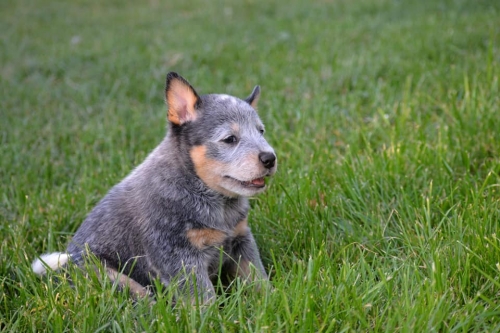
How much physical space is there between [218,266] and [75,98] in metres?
5.15

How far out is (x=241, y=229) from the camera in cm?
379

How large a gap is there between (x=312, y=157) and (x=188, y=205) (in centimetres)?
169

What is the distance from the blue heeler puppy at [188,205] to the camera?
11.6 feet

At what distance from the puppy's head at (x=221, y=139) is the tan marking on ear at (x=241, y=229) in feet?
0.63

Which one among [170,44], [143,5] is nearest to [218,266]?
[170,44]

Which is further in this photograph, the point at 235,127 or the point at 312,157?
the point at 312,157

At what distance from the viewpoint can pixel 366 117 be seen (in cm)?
616

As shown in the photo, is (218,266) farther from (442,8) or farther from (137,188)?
(442,8)

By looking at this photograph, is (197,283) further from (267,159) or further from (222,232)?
(267,159)

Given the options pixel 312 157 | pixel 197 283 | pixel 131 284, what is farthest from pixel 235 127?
pixel 312 157

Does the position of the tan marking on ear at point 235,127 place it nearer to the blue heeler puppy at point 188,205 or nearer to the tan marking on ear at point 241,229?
the blue heeler puppy at point 188,205

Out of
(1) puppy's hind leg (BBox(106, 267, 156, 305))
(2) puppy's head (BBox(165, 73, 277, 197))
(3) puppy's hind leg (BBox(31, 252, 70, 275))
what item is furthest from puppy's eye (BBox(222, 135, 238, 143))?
(3) puppy's hind leg (BBox(31, 252, 70, 275))

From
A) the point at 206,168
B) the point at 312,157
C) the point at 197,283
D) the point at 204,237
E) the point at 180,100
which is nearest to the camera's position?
the point at 197,283

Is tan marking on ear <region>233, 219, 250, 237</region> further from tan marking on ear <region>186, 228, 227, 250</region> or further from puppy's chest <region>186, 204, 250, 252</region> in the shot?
tan marking on ear <region>186, 228, 227, 250</region>
